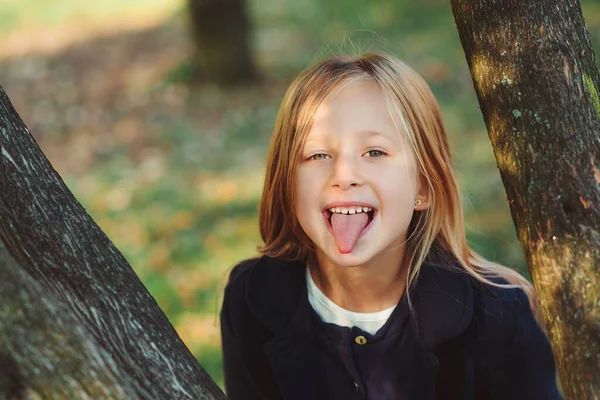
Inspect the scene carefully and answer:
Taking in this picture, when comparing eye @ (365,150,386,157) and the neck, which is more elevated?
eye @ (365,150,386,157)

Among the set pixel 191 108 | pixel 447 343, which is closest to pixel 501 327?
pixel 447 343

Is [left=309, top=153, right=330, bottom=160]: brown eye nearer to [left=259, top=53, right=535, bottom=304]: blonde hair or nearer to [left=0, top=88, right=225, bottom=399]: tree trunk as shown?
[left=259, top=53, right=535, bottom=304]: blonde hair

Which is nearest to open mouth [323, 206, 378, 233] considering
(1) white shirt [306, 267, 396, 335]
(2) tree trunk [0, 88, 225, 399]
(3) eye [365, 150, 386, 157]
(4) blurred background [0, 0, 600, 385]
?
(3) eye [365, 150, 386, 157]

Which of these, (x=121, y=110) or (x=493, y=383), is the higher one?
(x=121, y=110)

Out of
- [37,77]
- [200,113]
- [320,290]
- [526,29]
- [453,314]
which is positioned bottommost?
[453,314]

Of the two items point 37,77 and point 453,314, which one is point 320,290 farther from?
point 37,77

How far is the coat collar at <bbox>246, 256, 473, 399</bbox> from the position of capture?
92.7 inches

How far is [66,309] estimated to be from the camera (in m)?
1.38

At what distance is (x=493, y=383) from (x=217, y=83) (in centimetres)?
685

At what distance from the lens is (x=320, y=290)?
256 centimetres

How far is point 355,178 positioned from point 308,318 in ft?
1.77

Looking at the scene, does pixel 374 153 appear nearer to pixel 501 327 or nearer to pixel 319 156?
pixel 319 156

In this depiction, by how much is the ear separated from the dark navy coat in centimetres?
17

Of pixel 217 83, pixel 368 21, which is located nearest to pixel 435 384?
pixel 217 83
